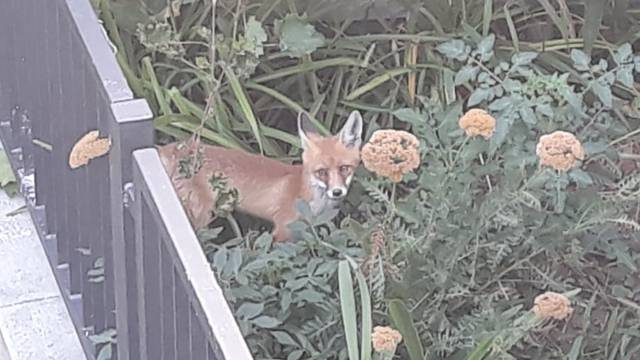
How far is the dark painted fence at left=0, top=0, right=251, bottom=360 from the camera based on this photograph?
225 centimetres

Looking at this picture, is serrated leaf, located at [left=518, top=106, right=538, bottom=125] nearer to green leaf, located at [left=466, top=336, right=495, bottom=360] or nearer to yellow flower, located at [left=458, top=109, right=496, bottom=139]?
yellow flower, located at [left=458, top=109, right=496, bottom=139]

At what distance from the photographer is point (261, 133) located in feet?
14.1

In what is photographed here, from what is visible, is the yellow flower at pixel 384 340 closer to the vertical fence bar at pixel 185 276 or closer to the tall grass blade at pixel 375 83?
the vertical fence bar at pixel 185 276

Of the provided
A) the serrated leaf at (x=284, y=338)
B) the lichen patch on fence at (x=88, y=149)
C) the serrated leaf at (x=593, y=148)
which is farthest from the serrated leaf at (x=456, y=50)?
the lichen patch on fence at (x=88, y=149)

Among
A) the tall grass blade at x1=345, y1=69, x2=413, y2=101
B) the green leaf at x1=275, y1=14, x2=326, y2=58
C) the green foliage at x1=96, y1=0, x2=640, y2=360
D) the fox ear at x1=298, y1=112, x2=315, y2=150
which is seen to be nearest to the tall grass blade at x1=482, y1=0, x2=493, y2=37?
the green foliage at x1=96, y1=0, x2=640, y2=360

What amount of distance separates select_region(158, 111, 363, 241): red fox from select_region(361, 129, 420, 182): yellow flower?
596 mm

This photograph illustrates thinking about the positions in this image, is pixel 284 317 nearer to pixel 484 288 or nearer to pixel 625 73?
pixel 484 288

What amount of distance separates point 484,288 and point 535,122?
417mm

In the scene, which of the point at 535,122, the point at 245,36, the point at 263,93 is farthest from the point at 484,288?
the point at 263,93

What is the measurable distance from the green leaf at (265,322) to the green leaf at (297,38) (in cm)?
116

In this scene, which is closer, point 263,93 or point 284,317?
point 284,317

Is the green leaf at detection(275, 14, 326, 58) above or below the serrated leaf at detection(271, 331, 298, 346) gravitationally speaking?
above

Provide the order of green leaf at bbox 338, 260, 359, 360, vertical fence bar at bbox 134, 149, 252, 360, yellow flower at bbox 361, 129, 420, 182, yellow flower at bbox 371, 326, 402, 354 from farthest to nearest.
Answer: yellow flower at bbox 361, 129, 420, 182 < green leaf at bbox 338, 260, 359, 360 < yellow flower at bbox 371, 326, 402, 354 < vertical fence bar at bbox 134, 149, 252, 360

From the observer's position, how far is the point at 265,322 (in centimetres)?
313
